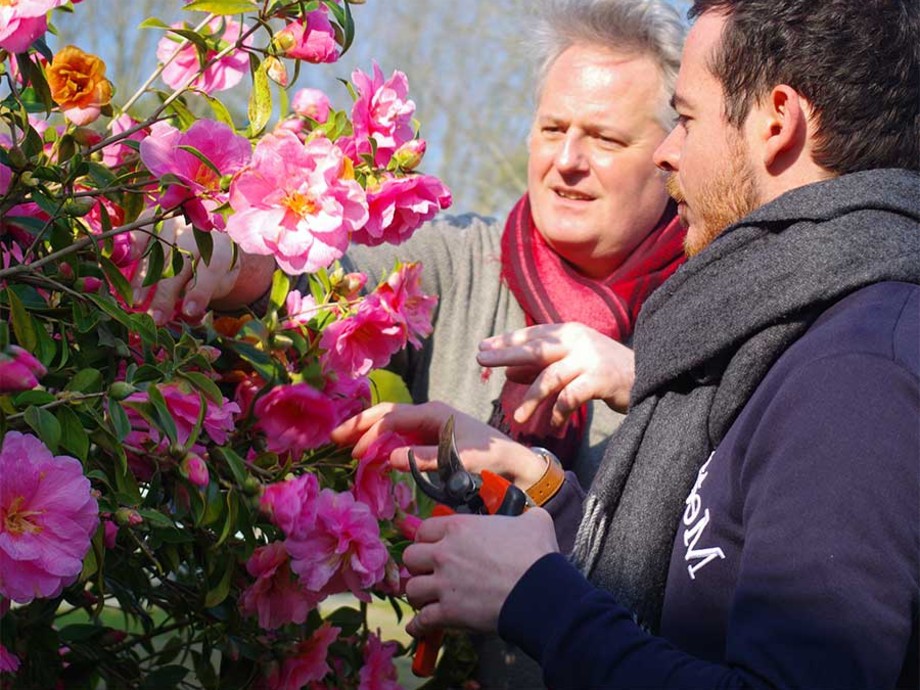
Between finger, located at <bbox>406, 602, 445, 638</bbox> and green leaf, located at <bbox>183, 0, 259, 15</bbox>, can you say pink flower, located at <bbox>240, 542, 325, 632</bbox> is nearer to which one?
finger, located at <bbox>406, 602, 445, 638</bbox>

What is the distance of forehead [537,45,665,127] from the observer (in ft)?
9.43

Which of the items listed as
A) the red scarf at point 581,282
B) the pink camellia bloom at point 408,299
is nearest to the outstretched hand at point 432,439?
the pink camellia bloom at point 408,299

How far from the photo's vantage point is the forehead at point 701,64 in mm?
1720

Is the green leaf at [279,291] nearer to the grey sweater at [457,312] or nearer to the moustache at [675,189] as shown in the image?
the moustache at [675,189]

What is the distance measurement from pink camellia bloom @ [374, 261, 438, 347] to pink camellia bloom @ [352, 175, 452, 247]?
0.13 meters

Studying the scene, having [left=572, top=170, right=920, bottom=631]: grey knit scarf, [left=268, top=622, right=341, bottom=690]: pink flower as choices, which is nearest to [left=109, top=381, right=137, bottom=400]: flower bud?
[left=268, top=622, right=341, bottom=690]: pink flower

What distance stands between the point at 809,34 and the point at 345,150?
2.07 feet

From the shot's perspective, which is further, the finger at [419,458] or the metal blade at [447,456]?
the finger at [419,458]

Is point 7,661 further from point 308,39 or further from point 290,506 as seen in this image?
point 308,39

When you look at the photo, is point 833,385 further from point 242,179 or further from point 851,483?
point 242,179

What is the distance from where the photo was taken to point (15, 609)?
5.49 feet

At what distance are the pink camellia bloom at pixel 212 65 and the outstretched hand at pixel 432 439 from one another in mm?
512

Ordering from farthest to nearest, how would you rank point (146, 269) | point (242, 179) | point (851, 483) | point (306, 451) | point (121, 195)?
point (306, 451) → point (146, 269) → point (121, 195) → point (242, 179) → point (851, 483)

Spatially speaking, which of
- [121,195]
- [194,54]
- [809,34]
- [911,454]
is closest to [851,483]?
[911,454]
